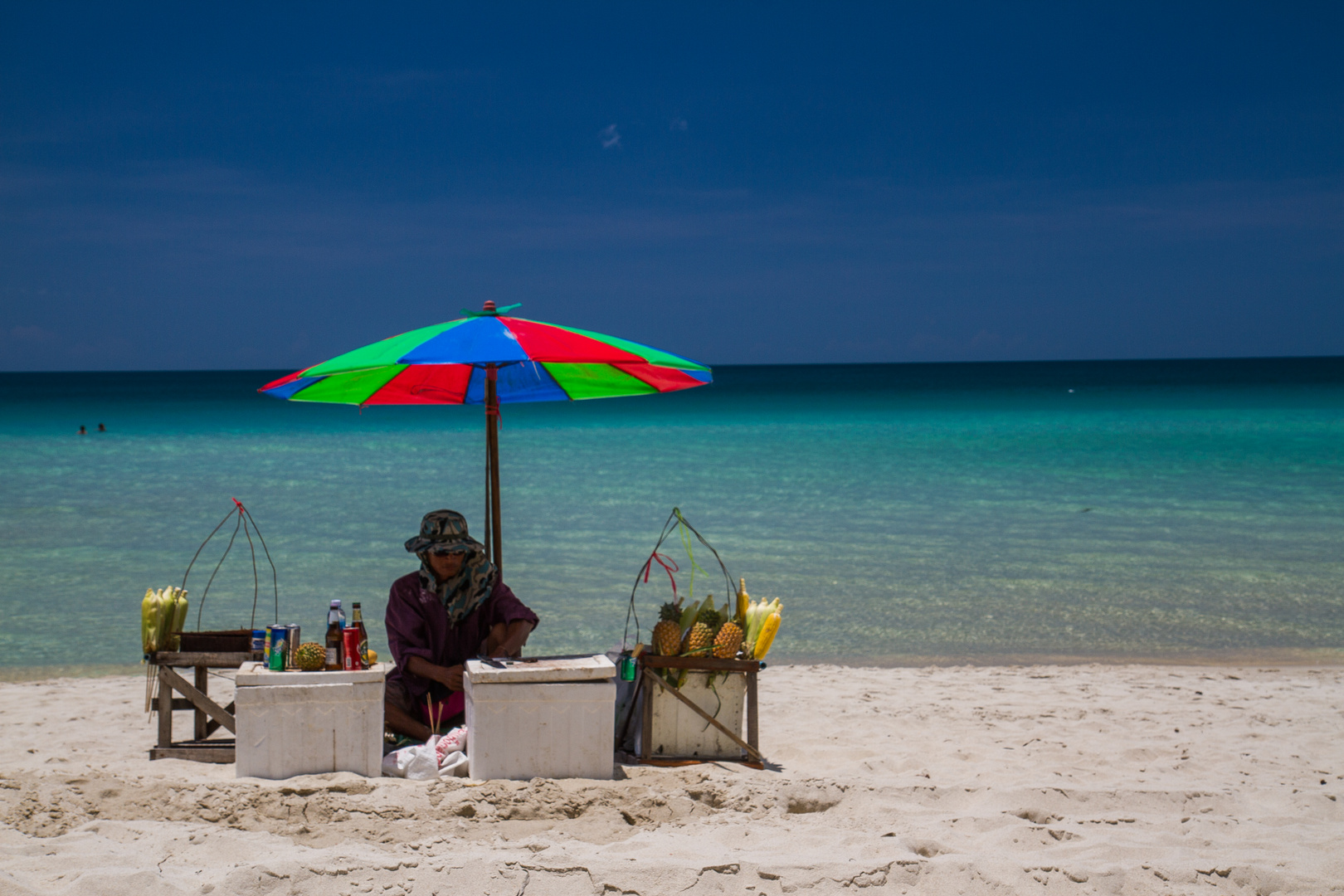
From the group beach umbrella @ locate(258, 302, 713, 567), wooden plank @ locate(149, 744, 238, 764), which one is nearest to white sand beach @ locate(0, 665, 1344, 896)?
wooden plank @ locate(149, 744, 238, 764)

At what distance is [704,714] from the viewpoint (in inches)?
166

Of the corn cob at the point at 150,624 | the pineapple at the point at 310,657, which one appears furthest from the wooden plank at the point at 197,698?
the pineapple at the point at 310,657

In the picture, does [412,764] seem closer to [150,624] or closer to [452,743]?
[452,743]

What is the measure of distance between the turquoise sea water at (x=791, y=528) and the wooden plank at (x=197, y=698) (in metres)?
2.93

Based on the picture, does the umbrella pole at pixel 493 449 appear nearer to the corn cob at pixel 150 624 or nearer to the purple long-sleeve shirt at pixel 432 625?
the purple long-sleeve shirt at pixel 432 625

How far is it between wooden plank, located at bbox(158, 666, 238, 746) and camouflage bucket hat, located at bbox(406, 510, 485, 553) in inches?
39.8

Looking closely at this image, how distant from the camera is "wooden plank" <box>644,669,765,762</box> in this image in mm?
4195

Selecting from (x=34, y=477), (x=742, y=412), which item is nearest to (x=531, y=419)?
(x=742, y=412)

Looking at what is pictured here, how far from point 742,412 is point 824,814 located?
3995 cm

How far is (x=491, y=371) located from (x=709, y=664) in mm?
1609

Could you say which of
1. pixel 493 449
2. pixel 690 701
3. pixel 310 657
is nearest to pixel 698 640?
pixel 690 701

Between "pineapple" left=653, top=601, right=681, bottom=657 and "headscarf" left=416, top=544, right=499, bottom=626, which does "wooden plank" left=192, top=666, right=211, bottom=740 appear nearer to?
"headscarf" left=416, top=544, right=499, bottom=626

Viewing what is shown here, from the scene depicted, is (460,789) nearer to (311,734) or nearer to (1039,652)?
(311,734)

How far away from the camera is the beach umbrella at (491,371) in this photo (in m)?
3.66
